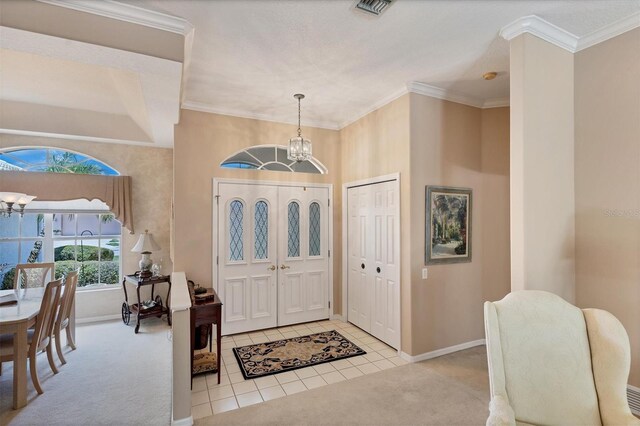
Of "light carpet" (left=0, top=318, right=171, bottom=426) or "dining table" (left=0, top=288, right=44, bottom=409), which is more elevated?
"dining table" (left=0, top=288, right=44, bottom=409)

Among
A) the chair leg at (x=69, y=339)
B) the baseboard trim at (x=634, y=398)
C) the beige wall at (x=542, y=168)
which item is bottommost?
the chair leg at (x=69, y=339)

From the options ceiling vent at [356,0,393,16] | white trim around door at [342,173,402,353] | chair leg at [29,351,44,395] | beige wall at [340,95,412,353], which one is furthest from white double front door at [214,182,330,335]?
ceiling vent at [356,0,393,16]

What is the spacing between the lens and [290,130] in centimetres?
454

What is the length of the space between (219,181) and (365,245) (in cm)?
214

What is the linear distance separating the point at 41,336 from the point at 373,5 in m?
4.15

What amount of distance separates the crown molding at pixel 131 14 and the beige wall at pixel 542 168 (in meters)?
2.56

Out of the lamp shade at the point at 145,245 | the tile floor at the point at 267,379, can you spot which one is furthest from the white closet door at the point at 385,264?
the lamp shade at the point at 145,245

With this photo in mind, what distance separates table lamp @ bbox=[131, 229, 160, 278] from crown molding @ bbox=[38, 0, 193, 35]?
3332 mm

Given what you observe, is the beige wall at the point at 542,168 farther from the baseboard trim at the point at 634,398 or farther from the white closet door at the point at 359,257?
the white closet door at the point at 359,257

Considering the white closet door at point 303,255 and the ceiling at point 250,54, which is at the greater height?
the ceiling at point 250,54

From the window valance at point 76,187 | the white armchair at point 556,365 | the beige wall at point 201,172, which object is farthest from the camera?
the window valance at point 76,187

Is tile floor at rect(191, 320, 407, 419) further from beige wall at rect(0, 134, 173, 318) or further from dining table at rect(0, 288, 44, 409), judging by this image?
beige wall at rect(0, 134, 173, 318)

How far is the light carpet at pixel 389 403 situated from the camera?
2.43 m

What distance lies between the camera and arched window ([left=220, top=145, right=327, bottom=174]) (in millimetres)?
4285
